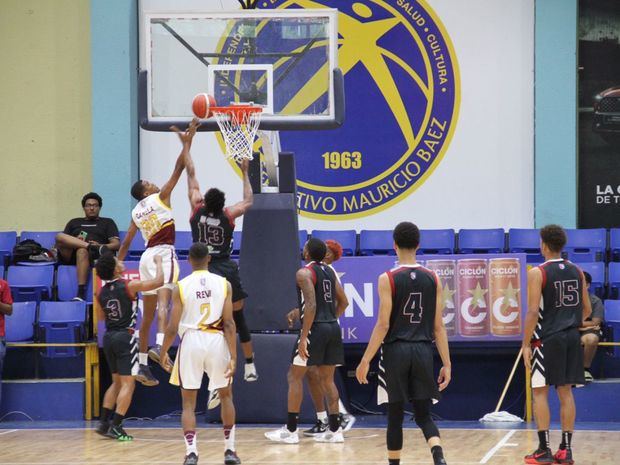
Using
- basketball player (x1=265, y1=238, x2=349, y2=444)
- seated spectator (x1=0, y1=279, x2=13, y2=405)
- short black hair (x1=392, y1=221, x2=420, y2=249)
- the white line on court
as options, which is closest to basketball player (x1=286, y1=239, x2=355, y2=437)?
basketball player (x1=265, y1=238, x2=349, y2=444)

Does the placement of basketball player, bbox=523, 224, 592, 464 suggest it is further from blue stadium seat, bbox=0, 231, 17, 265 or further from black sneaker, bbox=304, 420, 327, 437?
blue stadium seat, bbox=0, 231, 17, 265

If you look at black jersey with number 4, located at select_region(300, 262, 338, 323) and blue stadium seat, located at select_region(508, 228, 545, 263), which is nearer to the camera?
black jersey with number 4, located at select_region(300, 262, 338, 323)

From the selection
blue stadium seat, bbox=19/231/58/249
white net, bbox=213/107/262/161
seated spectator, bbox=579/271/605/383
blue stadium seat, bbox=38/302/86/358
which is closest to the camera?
white net, bbox=213/107/262/161

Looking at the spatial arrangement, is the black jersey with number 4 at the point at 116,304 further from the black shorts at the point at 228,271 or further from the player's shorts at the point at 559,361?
the player's shorts at the point at 559,361

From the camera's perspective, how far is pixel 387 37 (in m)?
17.0

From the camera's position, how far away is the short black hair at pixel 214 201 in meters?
10.8

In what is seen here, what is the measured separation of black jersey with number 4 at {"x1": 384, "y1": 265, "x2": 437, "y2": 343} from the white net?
415 centimetres

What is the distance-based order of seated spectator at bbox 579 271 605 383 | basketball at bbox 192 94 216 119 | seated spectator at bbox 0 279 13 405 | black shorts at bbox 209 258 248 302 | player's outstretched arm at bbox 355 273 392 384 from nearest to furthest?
player's outstretched arm at bbox 355 273 392 384
black shorts at bbox 209 258 248 302
basketball at bbox 192 94 216 119
seated spectator at bbox 579 271 605 383
seated spectator at bbox 0 279 13 405

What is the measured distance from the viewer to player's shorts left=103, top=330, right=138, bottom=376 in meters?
11.7

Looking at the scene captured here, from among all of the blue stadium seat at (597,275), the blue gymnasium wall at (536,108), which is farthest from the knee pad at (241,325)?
the blue gymnasium wall at (536,108)

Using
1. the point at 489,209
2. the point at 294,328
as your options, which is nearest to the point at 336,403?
the point at 294,328

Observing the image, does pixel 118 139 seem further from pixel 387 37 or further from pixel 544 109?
pixel 544 109

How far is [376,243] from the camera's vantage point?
15586 millimetres

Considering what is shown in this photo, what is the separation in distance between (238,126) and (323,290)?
220 centimetres
